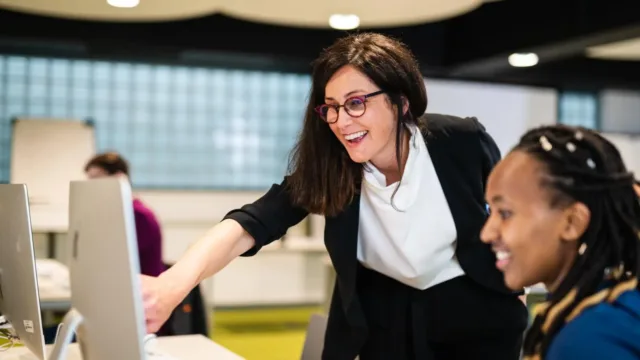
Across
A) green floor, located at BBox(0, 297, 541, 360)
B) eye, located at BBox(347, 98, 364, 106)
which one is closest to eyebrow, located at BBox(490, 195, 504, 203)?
eye, located at BBox(347, 98, 364, 106)

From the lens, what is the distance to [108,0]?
5008 mm

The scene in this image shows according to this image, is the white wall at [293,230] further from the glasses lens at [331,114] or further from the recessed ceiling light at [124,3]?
the glasses lens at [331,114]

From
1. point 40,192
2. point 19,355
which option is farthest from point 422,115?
point 40,192

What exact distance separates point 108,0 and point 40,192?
115 inches

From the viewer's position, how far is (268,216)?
6.51ft

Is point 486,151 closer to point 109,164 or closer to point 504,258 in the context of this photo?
point 504,258

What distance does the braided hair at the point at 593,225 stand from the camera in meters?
1.14

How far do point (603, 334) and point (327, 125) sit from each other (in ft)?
3.69

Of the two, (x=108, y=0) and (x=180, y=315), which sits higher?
(x=108, y=0)

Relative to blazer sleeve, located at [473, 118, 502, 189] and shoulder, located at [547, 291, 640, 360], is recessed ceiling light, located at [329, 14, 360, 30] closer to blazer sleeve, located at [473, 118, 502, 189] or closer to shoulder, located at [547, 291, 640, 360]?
blazer sleeve, located at [473, 118, 502, 189]

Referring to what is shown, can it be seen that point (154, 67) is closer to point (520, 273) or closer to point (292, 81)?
point (292, 81)

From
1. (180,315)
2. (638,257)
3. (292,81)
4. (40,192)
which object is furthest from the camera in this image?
(292,81)

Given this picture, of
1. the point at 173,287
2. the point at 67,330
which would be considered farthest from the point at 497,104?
the point at 67,330

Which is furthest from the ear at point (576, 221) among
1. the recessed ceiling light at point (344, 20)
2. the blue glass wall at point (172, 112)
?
the blue glass wall at point (172, 112)
